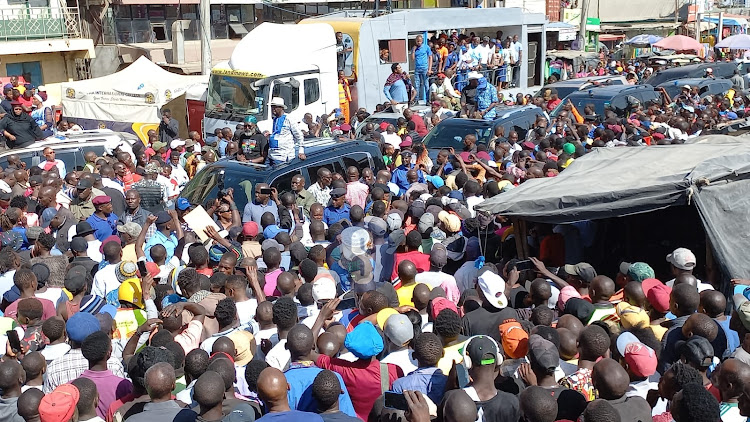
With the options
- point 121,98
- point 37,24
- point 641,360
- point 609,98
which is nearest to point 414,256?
point 641,360

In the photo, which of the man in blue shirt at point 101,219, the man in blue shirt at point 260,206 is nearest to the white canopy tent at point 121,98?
the man in blue shirt at point 101,219

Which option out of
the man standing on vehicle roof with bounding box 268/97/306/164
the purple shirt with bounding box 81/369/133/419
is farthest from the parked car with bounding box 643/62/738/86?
the purple shirt with bounding box 81/369/133/419

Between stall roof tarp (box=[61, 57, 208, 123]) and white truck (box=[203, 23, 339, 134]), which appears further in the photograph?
stall roof tarp (box=[61, 57, 208, 123])

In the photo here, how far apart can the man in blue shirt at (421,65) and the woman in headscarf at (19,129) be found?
9.26m

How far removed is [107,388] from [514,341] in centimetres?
261

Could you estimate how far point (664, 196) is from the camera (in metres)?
6.93

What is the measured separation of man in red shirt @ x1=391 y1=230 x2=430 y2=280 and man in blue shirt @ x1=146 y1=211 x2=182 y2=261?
2.34 metres

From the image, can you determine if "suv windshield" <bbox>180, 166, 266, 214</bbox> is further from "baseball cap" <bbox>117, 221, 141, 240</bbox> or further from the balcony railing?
the balcony railing

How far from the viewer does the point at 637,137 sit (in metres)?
13.0

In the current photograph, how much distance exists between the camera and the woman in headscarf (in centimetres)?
1338

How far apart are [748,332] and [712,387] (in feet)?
2.64

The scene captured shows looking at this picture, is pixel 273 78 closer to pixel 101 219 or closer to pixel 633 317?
pixel 101 219

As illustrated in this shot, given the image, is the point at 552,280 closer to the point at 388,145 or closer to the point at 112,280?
the point at 112,280

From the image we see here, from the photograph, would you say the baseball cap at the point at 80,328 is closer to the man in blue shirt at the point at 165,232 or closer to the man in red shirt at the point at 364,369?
the man in red shirt at the point at 364,369
